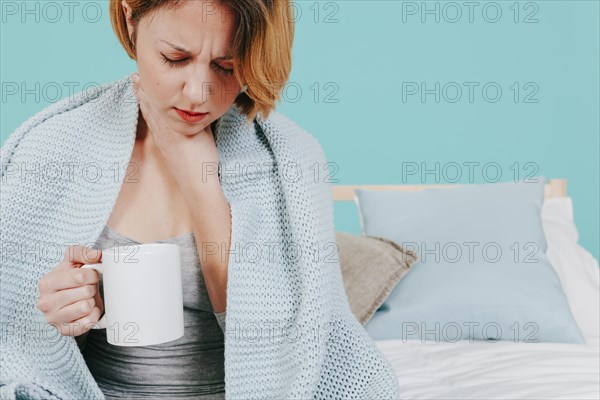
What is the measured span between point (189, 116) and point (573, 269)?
1311mm

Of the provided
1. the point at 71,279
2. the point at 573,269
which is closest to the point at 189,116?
the point at 71,279

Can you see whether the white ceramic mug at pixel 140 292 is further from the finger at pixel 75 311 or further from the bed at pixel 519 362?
the bed at pixel 519 362

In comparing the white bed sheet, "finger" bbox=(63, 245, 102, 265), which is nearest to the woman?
"finger" bbox=(63, 245, 102, 265)

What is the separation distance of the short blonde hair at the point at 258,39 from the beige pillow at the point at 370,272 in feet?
2.49

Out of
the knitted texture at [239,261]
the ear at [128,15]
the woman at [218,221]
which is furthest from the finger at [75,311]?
the ear at [128,15]

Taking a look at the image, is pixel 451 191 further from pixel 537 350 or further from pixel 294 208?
pixel 294 208

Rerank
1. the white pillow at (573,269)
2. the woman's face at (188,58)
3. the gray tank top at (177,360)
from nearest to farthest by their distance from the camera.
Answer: the woman's face at (188,58) → the gray tank top at (177,360) → the white pillow at (573,269)

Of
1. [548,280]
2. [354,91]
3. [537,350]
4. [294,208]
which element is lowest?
[537,350]

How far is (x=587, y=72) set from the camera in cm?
227

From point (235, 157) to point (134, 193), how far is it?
0.17 metres

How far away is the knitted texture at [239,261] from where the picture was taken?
913 mm

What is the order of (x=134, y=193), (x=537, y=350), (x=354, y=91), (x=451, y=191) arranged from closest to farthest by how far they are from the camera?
(x=134, y=193) → (x=537, y=350) → (x=451, y=191) → (x=354, y=91)

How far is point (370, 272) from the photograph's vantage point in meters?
1.67

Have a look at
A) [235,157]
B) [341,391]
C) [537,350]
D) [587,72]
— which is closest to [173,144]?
[235,157]
